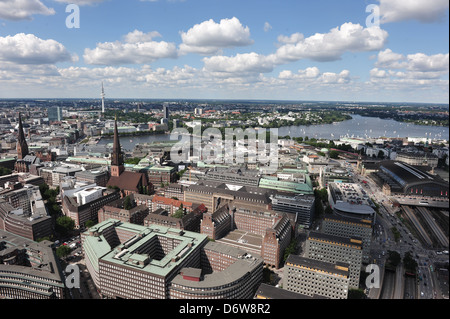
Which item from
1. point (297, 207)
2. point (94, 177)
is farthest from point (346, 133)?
point (94, 177)

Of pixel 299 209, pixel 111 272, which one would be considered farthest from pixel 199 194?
pixel 111 272

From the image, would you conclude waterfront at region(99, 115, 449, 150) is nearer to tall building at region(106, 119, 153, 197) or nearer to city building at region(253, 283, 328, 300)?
tall building at region(106, 119, 153, 197)

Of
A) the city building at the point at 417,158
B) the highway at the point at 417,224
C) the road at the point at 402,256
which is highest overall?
the city building at the point at 417,158

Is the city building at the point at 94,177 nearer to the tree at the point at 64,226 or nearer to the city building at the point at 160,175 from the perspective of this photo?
the city building at the point at 160,175

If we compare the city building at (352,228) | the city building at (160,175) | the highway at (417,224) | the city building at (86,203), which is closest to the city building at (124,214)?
the city building at (86,203)

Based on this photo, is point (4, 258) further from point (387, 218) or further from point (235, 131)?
point (235, 131)

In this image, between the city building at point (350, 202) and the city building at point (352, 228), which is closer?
the city building at point (352, 228)

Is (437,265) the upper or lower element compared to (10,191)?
lower

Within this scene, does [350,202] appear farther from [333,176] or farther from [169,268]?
[169,268]

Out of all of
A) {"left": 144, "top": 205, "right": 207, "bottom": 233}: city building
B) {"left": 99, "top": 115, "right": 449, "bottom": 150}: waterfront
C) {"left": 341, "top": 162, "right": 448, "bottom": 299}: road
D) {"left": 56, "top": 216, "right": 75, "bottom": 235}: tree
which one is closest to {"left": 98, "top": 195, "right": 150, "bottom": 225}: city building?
{"left": 144, "top": 205, "right": 207, "bottom": 233}: city building
